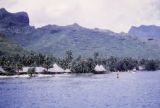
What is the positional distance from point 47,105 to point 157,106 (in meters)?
18.7

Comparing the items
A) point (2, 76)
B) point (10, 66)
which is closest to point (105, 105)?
point (2, 76)

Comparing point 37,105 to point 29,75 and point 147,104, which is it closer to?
point 147,104

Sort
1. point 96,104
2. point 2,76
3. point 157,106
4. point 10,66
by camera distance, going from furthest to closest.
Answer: point 10,66, point 2,76, point 96,104, point 157,106

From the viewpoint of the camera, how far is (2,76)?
601 feet

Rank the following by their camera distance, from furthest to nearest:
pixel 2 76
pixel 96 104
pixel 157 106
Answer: pixel 2 76 < pixel 96 104 < pixel 157 106

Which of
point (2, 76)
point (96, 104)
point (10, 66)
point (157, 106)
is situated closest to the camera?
point (157, 106)

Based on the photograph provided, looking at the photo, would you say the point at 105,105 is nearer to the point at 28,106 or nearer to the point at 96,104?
the point at 96,104

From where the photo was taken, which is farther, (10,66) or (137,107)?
(10,66)

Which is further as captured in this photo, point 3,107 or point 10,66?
point 10,66

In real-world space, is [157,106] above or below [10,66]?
below

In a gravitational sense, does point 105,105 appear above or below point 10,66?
below

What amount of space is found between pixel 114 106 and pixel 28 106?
14.5 metres

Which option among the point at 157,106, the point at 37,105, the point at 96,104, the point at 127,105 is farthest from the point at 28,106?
the point at 157,106

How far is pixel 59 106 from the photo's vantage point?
6347cm
